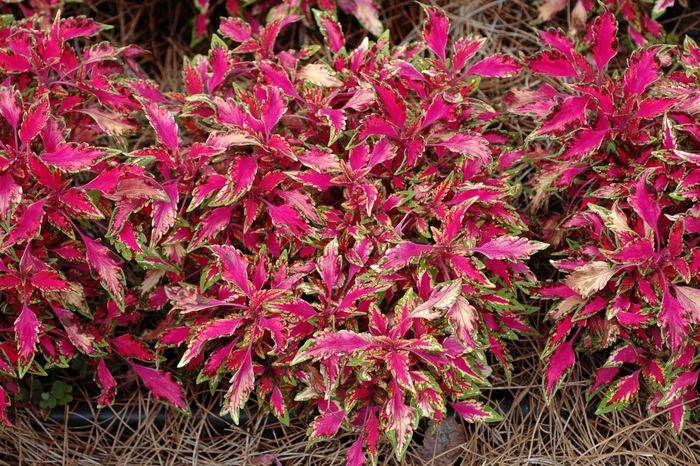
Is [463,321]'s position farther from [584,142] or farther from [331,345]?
[584,142]

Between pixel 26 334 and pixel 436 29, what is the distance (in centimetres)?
117

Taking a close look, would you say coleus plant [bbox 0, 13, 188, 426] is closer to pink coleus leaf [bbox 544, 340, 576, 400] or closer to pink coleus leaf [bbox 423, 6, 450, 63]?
pink coleus leaf [bbox 423, 6, 450, 63]

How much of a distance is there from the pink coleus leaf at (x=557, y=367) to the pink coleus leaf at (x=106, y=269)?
3.23ft

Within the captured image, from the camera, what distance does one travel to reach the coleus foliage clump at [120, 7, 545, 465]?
4.53ft

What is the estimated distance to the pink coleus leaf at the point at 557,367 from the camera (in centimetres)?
154

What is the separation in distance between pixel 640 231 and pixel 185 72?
1.14 m

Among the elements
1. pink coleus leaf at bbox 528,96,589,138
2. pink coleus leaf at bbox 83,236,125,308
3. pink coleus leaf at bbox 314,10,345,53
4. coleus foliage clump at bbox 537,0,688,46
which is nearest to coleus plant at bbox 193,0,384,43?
pink coleus leaf at bbox 314,10,345,53

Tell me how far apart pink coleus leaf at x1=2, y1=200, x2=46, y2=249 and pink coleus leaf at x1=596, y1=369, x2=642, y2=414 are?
1.30 metres

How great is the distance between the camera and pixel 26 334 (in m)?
1.45

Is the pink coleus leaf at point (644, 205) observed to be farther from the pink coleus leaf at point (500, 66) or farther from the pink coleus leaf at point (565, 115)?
the pink coleus leaf at point (500, 66)

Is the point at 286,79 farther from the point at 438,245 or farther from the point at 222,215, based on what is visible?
Result: the point at 438,245

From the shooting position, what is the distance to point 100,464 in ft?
5.68

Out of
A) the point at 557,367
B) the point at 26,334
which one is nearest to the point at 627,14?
the point at 557,367

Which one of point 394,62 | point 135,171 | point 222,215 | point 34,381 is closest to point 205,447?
point 34,381
